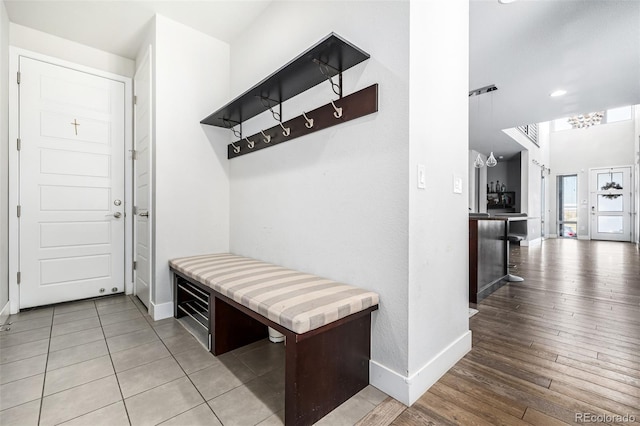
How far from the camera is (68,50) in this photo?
3021 millimetres

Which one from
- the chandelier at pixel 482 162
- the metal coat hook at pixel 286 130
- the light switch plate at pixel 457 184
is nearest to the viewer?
the light switch plate at pixel 457 184

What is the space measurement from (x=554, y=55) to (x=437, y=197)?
3204 mm

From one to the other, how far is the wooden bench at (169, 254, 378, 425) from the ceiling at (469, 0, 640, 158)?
112 inches

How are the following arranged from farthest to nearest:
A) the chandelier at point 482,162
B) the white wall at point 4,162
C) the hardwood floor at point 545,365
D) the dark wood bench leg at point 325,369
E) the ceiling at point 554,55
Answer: the chandelier at point 482,162
the ceiling at point 554,55
the white wall at point 4,162
the hardwood floor at point 545,365
the dark wood bench leg at point 325,369

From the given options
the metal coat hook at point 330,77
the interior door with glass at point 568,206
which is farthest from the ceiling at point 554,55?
the interior door with glass at point 568,206

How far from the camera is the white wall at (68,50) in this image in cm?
280

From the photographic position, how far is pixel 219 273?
2.01 meters

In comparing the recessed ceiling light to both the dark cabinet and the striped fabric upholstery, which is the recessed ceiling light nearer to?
the striped fabric upholstery

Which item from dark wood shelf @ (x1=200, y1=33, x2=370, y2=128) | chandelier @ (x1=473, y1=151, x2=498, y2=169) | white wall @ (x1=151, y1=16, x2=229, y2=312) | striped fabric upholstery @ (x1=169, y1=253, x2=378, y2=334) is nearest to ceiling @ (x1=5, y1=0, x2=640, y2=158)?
white wall @ (x1=151, y1=16, x2=229, y2=312)

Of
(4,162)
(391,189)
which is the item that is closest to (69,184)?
(4,162)

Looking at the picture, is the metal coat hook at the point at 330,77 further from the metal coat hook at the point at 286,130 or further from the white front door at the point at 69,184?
the white front door at the point at 69,184

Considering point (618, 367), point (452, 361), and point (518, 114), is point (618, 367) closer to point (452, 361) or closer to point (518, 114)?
point (452, 361)

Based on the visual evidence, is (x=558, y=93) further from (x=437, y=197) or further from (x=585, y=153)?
(x=585, y=153)

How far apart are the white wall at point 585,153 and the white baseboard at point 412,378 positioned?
441 inches
